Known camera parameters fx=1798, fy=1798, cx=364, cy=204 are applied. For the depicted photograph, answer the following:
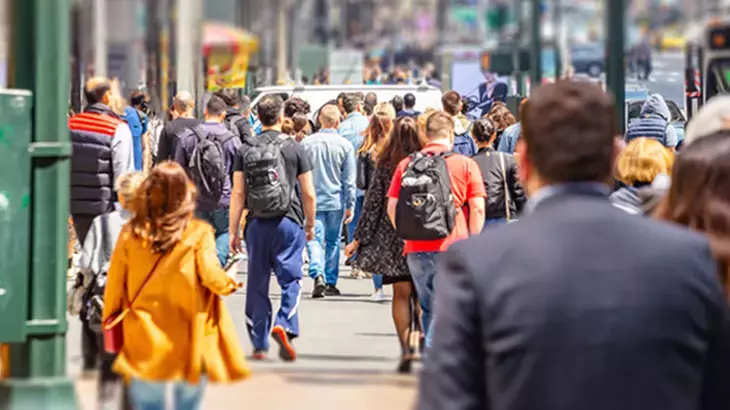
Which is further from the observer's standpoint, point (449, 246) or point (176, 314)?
point (449, 246)

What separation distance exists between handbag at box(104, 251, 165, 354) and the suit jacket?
3682 millimetres

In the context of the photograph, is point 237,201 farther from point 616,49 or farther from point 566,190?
point 566,190

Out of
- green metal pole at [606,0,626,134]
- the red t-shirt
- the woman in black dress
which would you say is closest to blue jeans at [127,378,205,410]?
the red t-shirt

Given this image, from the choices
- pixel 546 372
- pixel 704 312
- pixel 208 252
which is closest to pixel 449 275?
pixel 546 372

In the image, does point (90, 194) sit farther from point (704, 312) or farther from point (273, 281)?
point (704, 312)

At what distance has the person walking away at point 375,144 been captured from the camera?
14734mm

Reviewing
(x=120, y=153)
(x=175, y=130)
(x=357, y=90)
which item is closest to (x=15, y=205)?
(x=120, y=153)

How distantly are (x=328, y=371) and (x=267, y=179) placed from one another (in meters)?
1.31

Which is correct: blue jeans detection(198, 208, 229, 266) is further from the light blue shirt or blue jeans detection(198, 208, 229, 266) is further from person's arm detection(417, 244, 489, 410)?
person's arm detection(417, 244, 489, 410)

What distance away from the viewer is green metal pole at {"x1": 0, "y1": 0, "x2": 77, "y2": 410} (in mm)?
7472

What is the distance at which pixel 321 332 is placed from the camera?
12.4 m

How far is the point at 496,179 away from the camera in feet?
38.0

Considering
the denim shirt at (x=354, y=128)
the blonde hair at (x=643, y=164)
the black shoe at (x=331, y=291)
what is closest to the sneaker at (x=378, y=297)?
the black shoe at (x=331, y=291)

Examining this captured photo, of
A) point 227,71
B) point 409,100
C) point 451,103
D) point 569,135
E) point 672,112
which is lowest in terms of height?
point 569,135
